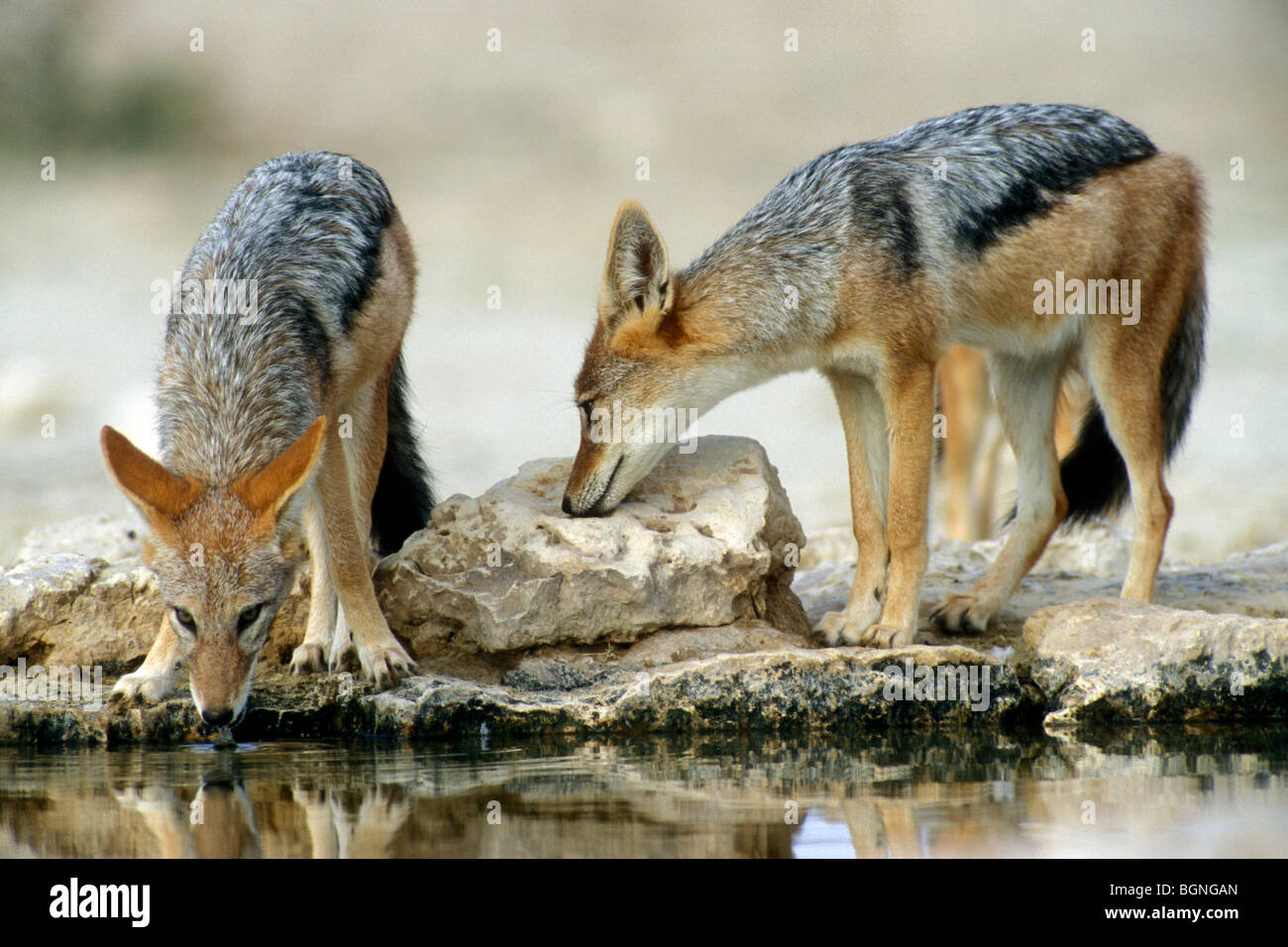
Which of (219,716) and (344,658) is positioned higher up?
(344,658)

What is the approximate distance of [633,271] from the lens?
6602 mm

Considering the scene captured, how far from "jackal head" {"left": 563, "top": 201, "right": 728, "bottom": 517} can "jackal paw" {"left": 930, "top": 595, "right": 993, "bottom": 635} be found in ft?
5.34

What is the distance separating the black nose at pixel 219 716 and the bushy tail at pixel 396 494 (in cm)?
221

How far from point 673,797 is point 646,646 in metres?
1.75

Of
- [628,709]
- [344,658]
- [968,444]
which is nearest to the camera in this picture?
[628,709]

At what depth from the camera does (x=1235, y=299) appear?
1909cm

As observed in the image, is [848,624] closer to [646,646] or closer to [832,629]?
[832,629]

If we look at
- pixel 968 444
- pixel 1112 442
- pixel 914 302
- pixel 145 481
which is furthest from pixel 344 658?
pixel 968 444

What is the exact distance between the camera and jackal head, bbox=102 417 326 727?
5.11 meters

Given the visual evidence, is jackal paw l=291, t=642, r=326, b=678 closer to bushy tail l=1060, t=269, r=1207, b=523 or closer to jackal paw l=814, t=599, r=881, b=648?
jackal paw l=814, t=599, r=881, b=648

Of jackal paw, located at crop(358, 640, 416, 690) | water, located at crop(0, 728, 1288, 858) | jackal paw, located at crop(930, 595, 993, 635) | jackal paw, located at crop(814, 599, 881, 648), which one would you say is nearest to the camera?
water, located at crop(0, 728, 1288, 858)

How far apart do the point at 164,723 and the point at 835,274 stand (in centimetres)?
348

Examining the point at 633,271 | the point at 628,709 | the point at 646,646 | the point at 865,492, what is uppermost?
the point at 633,271

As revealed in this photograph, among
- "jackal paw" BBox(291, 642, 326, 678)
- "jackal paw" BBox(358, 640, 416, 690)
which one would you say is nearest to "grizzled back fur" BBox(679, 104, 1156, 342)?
"jackal paw" BBox(358, 640, 416, 690)
